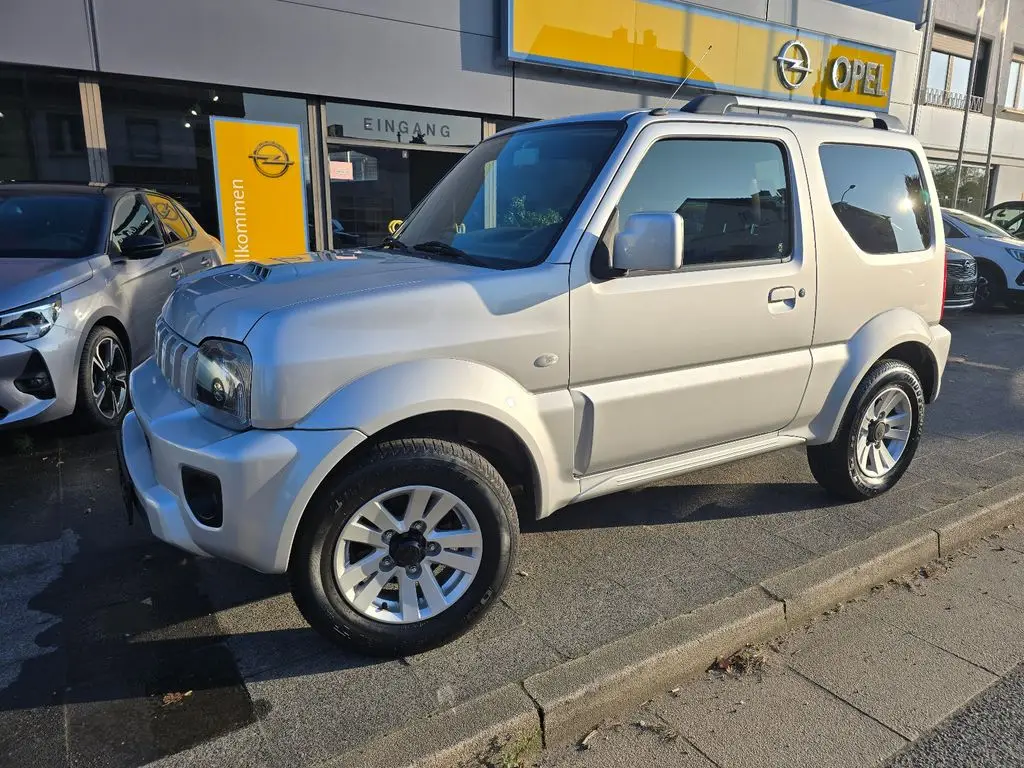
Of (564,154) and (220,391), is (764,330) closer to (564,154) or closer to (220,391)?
(564,154)

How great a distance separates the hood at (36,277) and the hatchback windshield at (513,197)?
240cm

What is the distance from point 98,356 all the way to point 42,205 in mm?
1425

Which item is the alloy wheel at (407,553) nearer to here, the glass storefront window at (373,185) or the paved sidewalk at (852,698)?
the paved sidewalk at (852,698)

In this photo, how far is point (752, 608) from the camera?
2.99 meters

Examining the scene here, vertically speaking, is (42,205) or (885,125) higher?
(885,125)

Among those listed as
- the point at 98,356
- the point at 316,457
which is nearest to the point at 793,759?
the point at 316,457

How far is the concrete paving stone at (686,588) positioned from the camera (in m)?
3.05

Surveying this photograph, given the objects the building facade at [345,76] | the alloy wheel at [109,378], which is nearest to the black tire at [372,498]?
the alloy wheel at [109,378]

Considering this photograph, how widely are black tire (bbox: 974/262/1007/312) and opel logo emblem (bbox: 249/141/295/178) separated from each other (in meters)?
10.4

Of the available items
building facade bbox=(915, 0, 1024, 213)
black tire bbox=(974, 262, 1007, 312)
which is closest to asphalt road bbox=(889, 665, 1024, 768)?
black tire bbox=(974, 262, 1007, 312)

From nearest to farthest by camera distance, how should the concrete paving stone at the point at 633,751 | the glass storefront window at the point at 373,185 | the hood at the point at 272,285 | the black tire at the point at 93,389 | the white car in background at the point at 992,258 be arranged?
the concrete paving stone at the point at 633,751
the hood at the point at 272,285
the black tire at the point at 93,389
the glass storefront window at the point at 373,185
the white car in background at the point at 992,258

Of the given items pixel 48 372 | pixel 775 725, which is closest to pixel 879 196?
pixel 775 725

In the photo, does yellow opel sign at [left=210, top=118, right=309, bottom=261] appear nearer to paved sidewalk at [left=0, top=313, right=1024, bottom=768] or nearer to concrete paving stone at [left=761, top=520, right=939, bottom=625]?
paved sidewalk at [left=0, top=313, right=1024, bottom=768]

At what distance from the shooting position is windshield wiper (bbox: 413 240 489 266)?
3088mm
